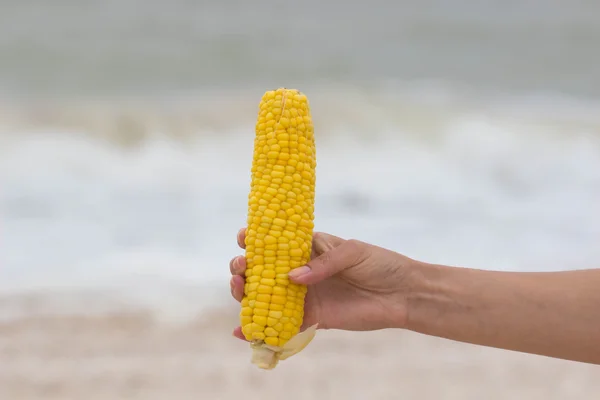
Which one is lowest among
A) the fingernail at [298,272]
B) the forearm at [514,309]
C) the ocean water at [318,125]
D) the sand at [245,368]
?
the sand at [245,368]

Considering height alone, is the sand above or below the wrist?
below

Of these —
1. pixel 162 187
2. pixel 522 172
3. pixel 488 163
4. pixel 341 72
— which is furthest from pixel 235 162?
pixel 522 172

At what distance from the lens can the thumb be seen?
4.58 feet

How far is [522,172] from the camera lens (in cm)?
485

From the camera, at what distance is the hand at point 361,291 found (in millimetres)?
1641

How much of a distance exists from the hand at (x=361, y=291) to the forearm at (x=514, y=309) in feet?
0.20

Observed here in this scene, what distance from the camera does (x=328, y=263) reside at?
58.4 inches

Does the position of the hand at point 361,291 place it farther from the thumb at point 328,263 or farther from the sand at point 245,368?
the sand at point 245,368

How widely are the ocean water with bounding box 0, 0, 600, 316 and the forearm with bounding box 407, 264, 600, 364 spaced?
91.5 inches

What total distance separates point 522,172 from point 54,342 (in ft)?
13.6

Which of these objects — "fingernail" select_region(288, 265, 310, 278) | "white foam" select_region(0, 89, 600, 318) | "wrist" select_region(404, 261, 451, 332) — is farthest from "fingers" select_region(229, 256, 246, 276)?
"white foam" select_region(0, 89, 600, 318)

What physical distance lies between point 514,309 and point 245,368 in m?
1.69

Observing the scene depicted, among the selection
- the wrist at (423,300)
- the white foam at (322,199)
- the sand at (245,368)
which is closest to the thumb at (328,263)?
the wrist at (423,300)

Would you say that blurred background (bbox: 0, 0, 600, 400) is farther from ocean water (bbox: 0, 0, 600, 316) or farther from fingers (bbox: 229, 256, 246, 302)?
fingers (bbox: 229, 256, 246, 302)
